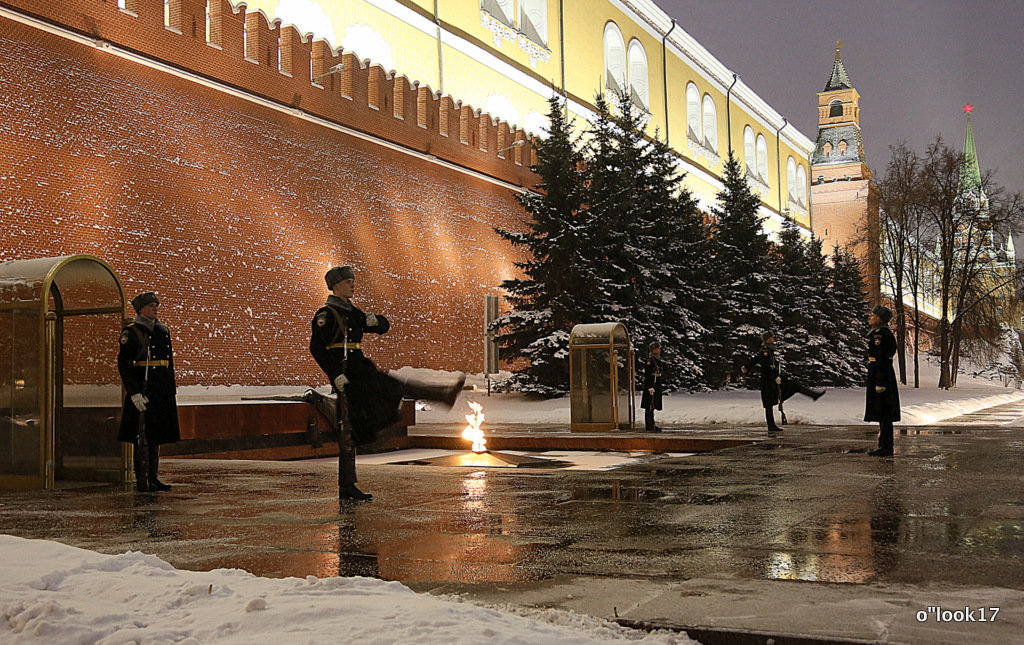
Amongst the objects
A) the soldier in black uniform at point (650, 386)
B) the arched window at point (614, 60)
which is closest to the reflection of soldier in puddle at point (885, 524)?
the soldier in black uniform at point (650, 386)

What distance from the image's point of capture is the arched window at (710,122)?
47.8 metres

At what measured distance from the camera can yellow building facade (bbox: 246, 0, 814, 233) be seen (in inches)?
983

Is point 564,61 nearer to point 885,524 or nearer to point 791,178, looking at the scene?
point 885,524

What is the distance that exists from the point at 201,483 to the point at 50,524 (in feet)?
7.28

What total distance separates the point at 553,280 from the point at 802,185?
45.2 meters

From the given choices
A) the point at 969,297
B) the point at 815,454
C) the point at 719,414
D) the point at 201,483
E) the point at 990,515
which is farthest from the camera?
the point at 969,297

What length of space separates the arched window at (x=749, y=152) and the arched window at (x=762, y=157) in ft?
4.58

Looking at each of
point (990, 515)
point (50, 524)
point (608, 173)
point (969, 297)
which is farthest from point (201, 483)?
point (969, 297)

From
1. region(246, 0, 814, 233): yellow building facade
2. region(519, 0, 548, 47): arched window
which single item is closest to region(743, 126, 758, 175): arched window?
region(246, 0, 814, 233): yellow building facade

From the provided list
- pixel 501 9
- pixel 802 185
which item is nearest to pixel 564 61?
pixel 501 9

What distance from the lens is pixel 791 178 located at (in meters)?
62.5

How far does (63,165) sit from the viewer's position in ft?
48.9

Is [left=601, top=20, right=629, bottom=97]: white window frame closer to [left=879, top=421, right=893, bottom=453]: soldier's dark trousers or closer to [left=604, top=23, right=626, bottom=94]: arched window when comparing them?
[left=604, top=23, right=626, bottom=94]: arched window

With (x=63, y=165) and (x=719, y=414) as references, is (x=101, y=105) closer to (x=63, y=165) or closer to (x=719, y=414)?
(x=63, y=165)
